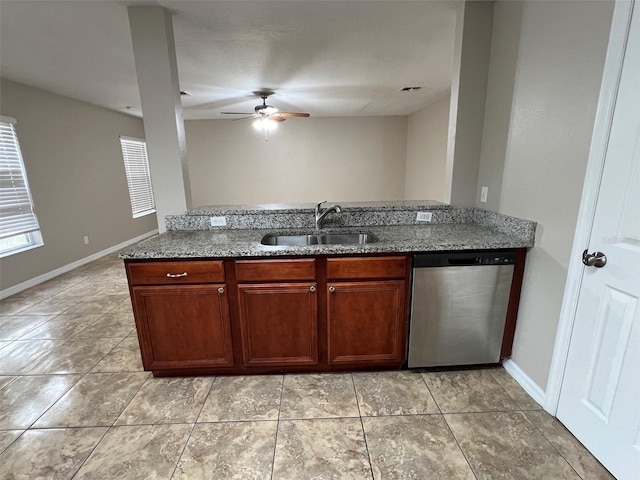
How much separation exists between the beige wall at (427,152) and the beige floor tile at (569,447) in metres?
3.26

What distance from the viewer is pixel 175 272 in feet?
5.69

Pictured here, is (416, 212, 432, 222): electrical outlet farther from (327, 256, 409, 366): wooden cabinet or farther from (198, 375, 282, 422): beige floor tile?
(198, 375, 282, 422): beige floor tile

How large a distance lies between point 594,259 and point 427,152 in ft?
14.7

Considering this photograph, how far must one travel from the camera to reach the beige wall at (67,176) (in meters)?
3.53

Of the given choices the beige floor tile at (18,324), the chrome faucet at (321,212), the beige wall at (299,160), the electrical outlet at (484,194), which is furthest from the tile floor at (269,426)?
the beige wall at (299,160)

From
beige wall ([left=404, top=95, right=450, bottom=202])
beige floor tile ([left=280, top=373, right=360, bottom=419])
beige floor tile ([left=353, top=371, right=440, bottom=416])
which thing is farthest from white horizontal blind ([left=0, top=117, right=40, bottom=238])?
beige wall ([left=404, top=95, right=450, bottom=202])

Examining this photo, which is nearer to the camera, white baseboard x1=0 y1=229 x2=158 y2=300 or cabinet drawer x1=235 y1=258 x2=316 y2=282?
cabinet drawer x1=235 y1=258 x2=316 y2=282

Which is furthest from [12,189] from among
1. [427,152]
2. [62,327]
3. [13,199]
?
[427,152]

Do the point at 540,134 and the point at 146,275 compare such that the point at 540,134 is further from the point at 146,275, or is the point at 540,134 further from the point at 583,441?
the point at 146,275

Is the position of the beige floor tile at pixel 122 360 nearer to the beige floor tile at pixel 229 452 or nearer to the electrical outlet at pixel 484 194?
the beige floor tile at pixel 229 452

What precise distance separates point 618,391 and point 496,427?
0.56 metres

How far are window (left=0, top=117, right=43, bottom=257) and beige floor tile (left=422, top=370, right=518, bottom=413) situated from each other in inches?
179

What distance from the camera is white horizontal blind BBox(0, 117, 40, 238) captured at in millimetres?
3301

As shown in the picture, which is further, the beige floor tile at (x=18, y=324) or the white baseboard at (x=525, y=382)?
the beige floor tile at (x=18, y=324)
